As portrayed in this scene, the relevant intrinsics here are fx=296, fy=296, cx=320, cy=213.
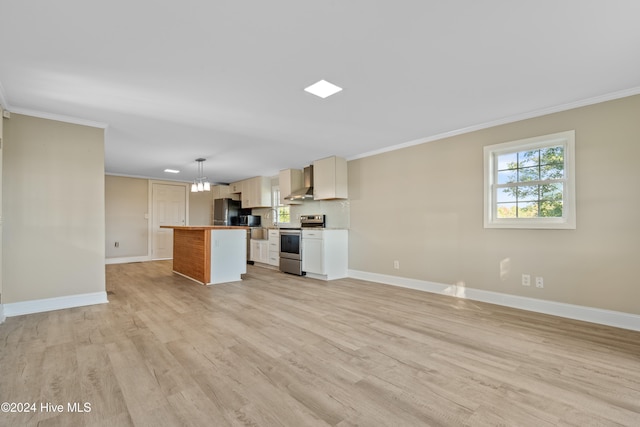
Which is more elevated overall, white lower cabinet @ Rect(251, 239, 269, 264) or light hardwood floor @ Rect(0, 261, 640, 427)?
white lower cabinet @ Rect(251, 239, 269, 264)

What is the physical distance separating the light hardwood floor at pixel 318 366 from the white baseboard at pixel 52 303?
5.9 inches

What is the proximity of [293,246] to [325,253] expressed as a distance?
0.86 m

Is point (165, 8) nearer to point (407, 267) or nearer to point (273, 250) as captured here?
point (407, 267)

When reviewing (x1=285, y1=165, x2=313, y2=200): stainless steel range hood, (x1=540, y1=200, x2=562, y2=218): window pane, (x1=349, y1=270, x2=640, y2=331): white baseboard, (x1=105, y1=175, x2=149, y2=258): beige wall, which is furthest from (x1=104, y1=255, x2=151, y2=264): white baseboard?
(x1=540, y1=200, x2=562, y2=218): window pane

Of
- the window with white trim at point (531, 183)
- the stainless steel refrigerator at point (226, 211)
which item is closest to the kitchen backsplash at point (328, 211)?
the stainless steel refrigerator at point (226, 211)

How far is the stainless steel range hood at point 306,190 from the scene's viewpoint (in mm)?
6016

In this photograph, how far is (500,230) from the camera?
3.71 metres

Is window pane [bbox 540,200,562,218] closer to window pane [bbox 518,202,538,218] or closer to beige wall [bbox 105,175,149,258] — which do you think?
window pane [bbox 518,202,538,218]

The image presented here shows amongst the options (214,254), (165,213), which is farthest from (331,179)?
(165,213)

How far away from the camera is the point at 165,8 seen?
175 cm

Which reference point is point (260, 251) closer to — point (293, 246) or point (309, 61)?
point (293, 246)

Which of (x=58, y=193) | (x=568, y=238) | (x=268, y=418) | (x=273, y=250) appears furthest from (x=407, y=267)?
(x=58, y=193)

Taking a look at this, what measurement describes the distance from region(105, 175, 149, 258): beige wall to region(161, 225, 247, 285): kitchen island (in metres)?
3.10

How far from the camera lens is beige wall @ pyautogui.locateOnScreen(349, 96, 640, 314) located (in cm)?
291
